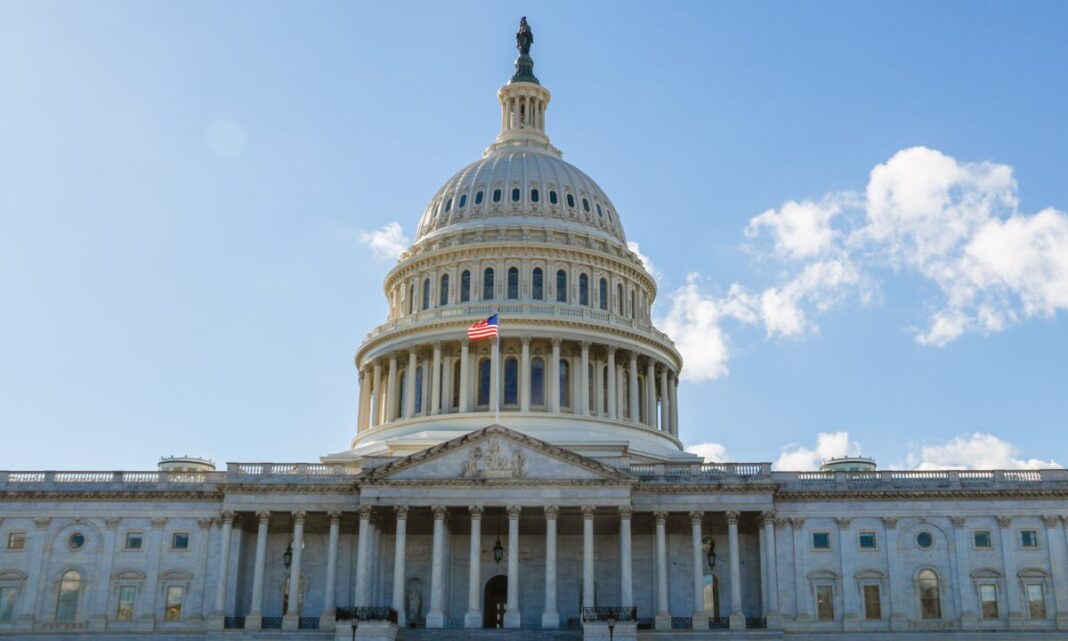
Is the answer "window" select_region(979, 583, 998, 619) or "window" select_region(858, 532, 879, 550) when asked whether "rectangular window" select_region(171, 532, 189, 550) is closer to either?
"window" select_region(858, 532, 879, 550)

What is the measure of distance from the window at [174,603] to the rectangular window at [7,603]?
8743 mm

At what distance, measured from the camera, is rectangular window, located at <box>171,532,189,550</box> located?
69375 millimetres

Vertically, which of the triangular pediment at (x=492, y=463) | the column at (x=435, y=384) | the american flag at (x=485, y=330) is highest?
the american flag at (x=485, y=330)

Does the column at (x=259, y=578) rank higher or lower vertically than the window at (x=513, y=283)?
lower

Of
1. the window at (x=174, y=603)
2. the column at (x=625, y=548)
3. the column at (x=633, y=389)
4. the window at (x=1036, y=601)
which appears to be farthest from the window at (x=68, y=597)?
the window at (x=1036, y=601)

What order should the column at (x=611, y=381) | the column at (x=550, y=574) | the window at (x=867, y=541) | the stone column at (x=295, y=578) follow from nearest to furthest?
the column at (x=550, y=574) → the stone column at (x=295, y=578) → the window at (x=867, y=541) → the column at (x=611, y=381)

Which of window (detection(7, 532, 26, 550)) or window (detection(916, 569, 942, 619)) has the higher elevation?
window (detection(7, 532, 26, 550))

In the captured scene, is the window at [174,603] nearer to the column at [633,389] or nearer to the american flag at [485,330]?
the american flag at [485,330]

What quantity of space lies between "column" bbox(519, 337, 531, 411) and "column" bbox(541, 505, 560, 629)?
1608 centimetres

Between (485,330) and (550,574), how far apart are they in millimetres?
17833

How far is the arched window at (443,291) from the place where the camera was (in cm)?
8856

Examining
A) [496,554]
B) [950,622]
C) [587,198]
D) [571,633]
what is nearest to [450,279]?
[587,198]

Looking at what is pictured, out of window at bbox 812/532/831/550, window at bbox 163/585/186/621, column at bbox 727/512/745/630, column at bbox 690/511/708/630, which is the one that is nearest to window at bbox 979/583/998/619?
window at bbox 812/532/831/550

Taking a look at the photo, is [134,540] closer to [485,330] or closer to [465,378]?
[465,378]
